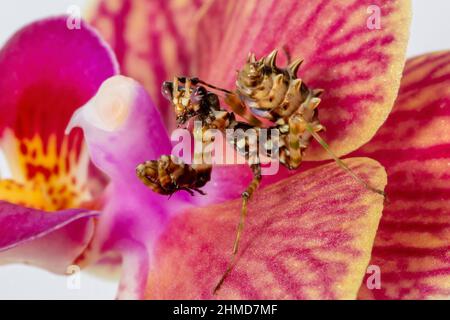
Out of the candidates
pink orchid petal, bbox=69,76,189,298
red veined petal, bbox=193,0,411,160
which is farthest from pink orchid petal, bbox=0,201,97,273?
red veined petal, bbox=193,0,411,160

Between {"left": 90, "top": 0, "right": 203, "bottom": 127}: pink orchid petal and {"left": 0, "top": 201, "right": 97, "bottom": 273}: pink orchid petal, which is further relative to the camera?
{"left": 90, "top": 0, "right": 203, "bottom": 127}: pink orchid petal

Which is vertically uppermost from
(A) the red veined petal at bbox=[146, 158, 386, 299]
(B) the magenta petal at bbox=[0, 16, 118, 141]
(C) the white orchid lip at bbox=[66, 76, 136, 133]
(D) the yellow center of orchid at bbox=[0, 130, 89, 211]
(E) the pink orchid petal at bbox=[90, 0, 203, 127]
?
(E) the pink orchid petal at bbox=[90, 0, 203, 127]

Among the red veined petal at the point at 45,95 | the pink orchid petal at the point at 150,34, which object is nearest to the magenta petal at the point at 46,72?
the red veined petal at the point at 45,95

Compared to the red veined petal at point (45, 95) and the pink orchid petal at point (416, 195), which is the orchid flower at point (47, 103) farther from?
the pink orchid petal at point (416, 195)

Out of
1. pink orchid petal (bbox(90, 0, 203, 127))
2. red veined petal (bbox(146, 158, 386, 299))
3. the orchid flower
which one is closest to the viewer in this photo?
red veined petal (bbox(146, 158, 386, 299))

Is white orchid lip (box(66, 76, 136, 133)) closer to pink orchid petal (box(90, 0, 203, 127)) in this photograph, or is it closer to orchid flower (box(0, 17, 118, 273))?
orchid flower (box(0, 17, 118, 273))

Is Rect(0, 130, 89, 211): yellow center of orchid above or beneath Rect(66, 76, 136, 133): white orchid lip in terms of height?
beneath

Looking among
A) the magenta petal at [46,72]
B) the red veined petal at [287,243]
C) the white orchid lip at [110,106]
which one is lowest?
the red veined petal at [287,243]

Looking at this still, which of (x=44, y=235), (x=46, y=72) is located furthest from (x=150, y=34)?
(x=44, y=235)
